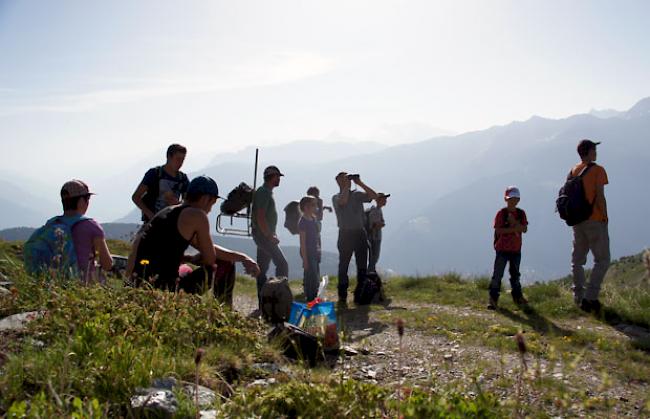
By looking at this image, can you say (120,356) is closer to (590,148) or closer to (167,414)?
(167,414)

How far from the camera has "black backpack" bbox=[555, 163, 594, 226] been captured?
8766mm

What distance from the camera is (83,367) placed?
348 centimetres

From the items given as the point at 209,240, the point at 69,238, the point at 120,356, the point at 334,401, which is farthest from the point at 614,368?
the point at 69,238

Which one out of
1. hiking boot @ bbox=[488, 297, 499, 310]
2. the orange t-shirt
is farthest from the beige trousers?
hiking boot @ bbox=[488, 297, 499, 310]

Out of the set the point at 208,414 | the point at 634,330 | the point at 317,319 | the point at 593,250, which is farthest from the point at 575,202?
the point at 208,414

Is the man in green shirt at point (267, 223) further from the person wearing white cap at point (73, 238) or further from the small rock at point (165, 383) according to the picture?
the small rock at point (165, 383)

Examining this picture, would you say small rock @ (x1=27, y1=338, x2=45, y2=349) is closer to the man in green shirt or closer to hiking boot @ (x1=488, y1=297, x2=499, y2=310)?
the man in green shirt

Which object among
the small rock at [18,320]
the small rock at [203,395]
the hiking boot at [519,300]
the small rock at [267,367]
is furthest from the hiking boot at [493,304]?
the small rock at [18,320]

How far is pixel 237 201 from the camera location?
8.84m

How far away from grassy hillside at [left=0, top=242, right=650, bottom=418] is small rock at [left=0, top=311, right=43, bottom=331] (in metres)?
0.11

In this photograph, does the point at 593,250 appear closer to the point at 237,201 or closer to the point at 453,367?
the point at 453,367

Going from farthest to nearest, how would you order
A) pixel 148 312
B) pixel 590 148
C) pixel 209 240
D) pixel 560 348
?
pixel 590 148 < pixel 560 348 < pixel 209 240 < pixel 148 312

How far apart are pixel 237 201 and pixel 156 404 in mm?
6033

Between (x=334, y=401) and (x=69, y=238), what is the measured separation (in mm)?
4187
